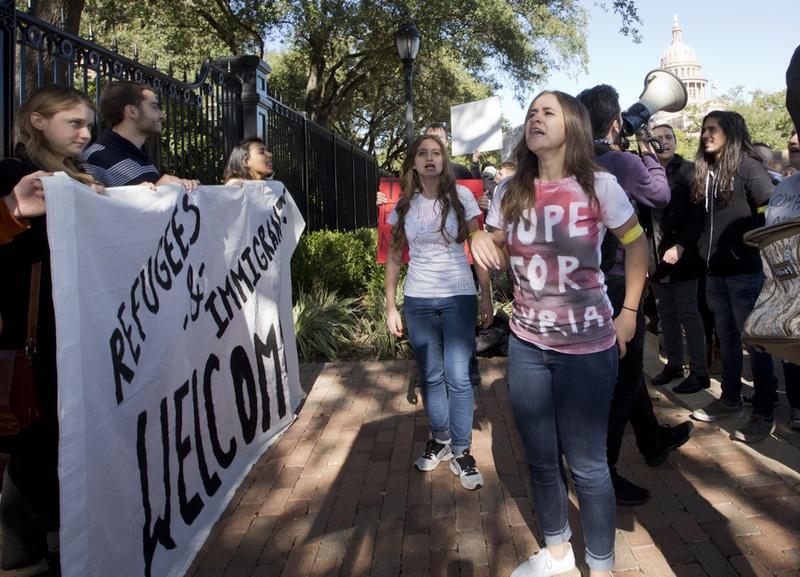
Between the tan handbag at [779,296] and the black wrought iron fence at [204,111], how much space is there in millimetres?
3278

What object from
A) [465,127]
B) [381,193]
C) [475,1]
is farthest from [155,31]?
[381,193]

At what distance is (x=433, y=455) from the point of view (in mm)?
3953

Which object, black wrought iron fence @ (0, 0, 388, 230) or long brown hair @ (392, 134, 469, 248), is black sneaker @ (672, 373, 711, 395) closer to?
long brown hair @ (392, 134, 469, 248)

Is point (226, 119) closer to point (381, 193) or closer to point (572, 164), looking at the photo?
point (381, 193)

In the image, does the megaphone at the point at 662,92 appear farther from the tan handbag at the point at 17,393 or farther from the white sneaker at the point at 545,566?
the tan handbag at the point at 17,393

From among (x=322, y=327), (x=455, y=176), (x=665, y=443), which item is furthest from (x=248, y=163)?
(x=665, y=443)

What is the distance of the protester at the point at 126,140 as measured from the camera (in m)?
3.38

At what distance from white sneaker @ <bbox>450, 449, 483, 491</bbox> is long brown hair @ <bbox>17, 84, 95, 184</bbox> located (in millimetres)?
2328

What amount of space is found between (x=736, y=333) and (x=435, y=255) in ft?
7.31

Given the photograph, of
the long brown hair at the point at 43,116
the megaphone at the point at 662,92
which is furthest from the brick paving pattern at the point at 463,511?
the megaphone at the point at 662,92

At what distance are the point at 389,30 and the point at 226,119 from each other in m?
12.3

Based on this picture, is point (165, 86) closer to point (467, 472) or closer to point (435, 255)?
point (435, 255)

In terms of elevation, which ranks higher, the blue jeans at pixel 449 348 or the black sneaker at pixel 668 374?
the blue jeans at pixel 449 348

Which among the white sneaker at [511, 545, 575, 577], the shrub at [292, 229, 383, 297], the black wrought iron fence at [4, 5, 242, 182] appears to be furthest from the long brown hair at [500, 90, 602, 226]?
the shrub at [292, 229, 383, 297]
